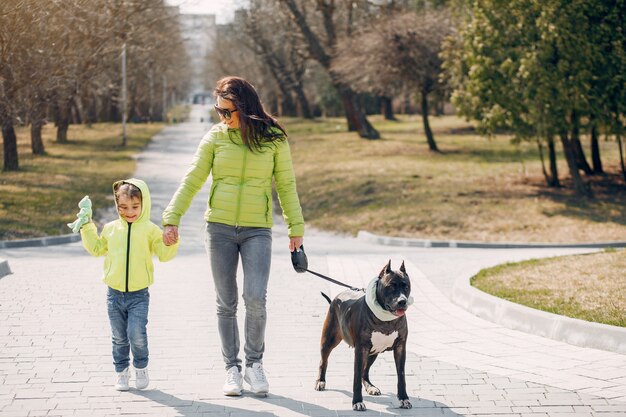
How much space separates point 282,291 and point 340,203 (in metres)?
13.5

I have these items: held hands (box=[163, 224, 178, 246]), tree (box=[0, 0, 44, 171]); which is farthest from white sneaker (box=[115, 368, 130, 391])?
tree (box=[0, 0, 44, 171])

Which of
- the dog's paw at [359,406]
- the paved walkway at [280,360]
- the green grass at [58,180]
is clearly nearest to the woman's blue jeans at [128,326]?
the paved walkway at [280,360]

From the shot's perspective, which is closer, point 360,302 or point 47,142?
point 360,302

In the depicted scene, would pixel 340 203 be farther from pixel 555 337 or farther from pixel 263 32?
pixel 263 32

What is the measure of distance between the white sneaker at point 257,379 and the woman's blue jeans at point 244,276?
0.05 meters

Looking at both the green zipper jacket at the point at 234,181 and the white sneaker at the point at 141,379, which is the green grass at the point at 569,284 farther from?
the white sneaker at the point at 141,379

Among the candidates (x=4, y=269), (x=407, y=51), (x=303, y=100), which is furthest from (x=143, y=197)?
(x=303, y=100)

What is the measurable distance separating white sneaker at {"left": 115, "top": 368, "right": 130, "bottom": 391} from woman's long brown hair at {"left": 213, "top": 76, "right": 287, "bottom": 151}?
175cm

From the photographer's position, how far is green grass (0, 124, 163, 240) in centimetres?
1931

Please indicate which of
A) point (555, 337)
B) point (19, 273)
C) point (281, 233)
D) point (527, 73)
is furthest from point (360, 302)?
point (527, 73)

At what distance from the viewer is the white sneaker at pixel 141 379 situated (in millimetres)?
6754

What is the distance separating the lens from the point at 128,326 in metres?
6.75

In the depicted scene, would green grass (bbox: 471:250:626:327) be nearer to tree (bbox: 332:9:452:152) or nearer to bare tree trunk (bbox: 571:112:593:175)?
bare tree trunk (bbox: 571:112:593:175)

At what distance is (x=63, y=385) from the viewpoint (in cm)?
691
